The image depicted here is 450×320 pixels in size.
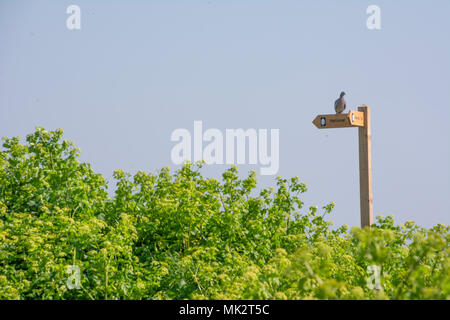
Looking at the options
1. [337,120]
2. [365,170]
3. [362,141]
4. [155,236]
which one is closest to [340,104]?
[337,120]

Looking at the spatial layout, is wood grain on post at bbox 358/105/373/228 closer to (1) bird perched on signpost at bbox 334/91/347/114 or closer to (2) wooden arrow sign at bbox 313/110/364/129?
(2) wooden arrow sign at bbox 313/110/364/129

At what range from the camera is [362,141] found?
8.12 metres

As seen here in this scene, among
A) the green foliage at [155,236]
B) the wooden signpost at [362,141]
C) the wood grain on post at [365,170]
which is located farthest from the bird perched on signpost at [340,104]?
the green foliage at [155,236]

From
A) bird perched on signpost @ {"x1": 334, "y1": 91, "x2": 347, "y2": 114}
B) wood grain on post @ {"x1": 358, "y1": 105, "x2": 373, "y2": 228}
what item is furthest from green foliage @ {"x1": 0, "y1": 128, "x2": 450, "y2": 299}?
bird perched on signpost @ {"x1": 334, "y1": 91, "x2": 347, "y2": 114}

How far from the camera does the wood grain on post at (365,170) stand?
788cm

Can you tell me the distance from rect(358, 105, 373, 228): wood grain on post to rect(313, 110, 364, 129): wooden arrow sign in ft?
0.71

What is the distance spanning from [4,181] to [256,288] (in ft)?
14.9

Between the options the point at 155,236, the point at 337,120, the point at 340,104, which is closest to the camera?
the point at 155,236

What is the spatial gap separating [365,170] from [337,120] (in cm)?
A: 83

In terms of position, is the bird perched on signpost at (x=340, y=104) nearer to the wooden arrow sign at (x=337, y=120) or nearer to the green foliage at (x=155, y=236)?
the wooden arrow sign at (x=337, y=120)

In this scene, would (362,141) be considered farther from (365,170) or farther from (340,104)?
(340,104)
